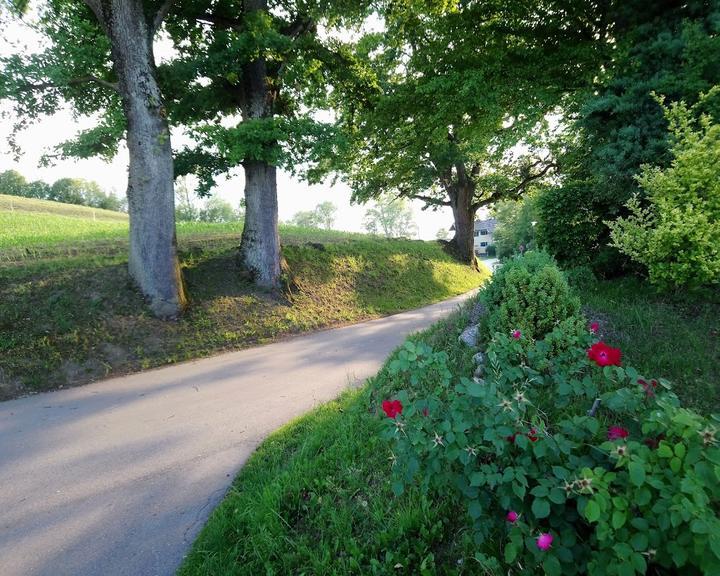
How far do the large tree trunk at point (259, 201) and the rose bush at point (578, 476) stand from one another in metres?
8.10

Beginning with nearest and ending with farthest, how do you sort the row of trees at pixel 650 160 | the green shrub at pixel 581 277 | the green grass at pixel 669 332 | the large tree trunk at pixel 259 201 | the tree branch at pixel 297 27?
the green grass at pixel 669 332
the row of trees at pixel 650 160
the green shrub at pixel 581 277
the large tree trunk at pixel 259 201
the tree branch at pixel 297 27

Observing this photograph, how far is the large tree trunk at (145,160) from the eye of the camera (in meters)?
7.02

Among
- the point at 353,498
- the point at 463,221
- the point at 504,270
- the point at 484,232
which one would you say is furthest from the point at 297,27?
the point at 484,232

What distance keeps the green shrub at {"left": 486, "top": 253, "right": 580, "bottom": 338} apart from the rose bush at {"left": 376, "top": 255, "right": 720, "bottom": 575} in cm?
205

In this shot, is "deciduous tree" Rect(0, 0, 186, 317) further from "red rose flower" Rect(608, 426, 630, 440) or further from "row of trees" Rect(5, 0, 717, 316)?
"red rose flower" Rect(608, 426, 630, 440)

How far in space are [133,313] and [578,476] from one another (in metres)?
8.19

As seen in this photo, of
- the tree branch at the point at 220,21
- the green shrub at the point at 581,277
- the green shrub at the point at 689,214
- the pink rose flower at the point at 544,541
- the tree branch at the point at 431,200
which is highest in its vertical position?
the tree branch at the point at 220,21

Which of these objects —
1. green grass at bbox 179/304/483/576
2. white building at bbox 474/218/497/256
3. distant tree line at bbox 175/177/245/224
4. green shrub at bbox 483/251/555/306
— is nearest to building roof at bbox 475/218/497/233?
white building at bbox 474/218/497/256

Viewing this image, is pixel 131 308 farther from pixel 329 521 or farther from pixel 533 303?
pixel 533 303

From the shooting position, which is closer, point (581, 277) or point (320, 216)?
point (581, 277)

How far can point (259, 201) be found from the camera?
938cm

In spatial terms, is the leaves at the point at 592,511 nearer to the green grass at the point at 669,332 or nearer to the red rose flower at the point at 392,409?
the red rose flower at the point at 392,409

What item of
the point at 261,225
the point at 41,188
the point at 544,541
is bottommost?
the point at 544,541

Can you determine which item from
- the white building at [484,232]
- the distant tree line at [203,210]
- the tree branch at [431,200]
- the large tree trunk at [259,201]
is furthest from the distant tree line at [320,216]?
the large tree trunk at [259,201]
